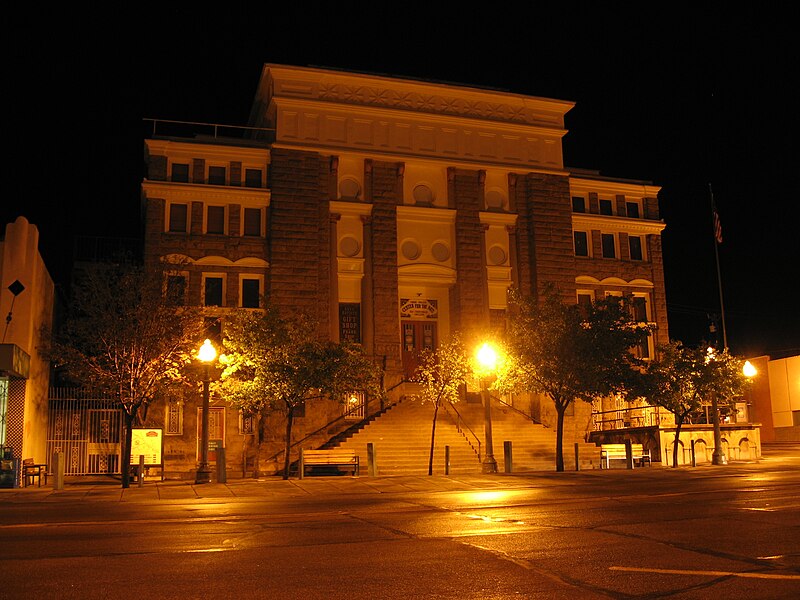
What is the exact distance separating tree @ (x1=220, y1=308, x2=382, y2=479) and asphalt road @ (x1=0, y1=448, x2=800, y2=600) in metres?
8.20

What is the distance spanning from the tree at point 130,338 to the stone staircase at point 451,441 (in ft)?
24.6

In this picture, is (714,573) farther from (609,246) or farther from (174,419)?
(609,246)

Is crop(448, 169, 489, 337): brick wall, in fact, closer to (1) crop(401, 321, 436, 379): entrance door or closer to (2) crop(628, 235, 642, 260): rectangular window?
(1) crop(401, 321, 436, 379): entrance door

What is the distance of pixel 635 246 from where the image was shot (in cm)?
4328

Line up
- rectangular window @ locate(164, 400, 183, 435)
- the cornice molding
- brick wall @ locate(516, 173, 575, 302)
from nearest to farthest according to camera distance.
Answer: rectangular window @ locate(164, 400, 183, 435)
brick wall @ locate(516, 173, 575, 302)
the cornice molding

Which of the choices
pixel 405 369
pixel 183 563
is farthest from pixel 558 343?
pixel 183 563

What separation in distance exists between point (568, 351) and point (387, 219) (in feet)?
44.1

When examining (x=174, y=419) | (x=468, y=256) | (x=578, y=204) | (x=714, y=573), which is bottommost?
(x=714, y=573)

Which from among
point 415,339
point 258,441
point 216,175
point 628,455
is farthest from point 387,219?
point 628,455

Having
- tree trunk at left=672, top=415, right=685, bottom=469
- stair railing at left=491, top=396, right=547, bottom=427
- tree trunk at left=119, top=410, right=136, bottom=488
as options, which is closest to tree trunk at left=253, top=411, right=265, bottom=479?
tree trunk at left=119, top=410, right=136, bottom=488

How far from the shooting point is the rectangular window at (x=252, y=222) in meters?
37.3

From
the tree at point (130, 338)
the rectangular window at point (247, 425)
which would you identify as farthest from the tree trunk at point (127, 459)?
the rectangular window at point (247, 425)

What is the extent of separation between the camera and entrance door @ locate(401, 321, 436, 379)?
128 ft

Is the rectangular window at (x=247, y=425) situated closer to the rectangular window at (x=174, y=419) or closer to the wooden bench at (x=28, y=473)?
the rectangular window at (x=174, y=419)
